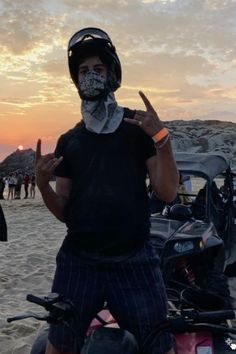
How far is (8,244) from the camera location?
11.4 metres

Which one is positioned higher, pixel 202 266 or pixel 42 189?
pixel 42 189

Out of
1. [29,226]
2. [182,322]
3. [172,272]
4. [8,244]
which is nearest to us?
[182,322]

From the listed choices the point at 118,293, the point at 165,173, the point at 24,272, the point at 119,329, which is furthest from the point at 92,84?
the point at 24,272

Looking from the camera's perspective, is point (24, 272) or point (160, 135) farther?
point (24, 272)

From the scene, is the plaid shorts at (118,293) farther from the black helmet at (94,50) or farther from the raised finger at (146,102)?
the black helmet at (94,50)

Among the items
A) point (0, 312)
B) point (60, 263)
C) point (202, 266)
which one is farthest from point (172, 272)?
point (60, 263)

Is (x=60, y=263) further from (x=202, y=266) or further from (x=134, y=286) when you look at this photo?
(x=202, y=266)

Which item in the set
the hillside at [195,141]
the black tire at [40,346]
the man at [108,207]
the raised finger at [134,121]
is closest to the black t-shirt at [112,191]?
the man at [108,207]

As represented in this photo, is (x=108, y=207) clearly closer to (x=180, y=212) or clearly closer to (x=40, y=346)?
(x=40, y=346)

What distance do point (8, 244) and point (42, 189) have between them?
9154mm

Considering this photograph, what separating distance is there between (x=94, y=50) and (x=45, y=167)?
23.8 inches

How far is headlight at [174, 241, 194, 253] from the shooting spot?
589 centimetres

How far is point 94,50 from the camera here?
2.54m

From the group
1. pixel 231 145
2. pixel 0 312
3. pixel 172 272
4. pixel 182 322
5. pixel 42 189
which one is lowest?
pixel 0 312
